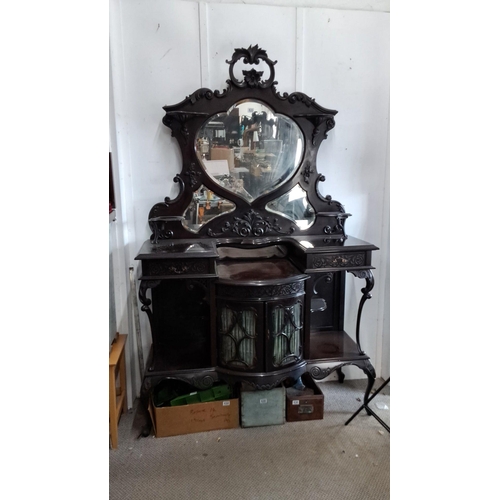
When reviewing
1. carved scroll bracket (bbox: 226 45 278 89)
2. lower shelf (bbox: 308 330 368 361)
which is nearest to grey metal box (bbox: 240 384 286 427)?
lower shelf (bbox: 308 330 368 361)

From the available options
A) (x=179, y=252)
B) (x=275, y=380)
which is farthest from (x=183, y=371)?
(x=179, y=252)

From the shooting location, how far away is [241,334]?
1.76 metres

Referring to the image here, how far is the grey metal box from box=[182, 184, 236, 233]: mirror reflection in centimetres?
95

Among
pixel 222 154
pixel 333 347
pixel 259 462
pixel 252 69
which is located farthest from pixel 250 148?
pixel 259 462

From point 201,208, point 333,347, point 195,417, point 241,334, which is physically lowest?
point 195,417

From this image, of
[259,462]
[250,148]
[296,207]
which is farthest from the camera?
[296,207]

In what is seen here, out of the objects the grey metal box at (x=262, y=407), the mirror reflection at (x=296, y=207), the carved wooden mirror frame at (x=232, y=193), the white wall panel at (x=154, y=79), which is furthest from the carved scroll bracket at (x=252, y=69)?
the grey metal box at (x=262, y=407)

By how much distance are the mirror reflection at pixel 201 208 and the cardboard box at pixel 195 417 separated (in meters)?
0.96

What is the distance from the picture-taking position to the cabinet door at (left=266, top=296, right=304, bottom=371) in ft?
5.73

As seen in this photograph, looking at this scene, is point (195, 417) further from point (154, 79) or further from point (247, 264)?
point (154, 79)

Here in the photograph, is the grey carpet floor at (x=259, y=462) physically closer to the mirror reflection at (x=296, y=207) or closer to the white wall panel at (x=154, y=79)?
the mirror reflection at (x=296, y=207)

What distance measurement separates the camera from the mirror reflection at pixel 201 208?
2.06 metres

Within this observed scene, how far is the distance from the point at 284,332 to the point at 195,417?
27.1 inches
